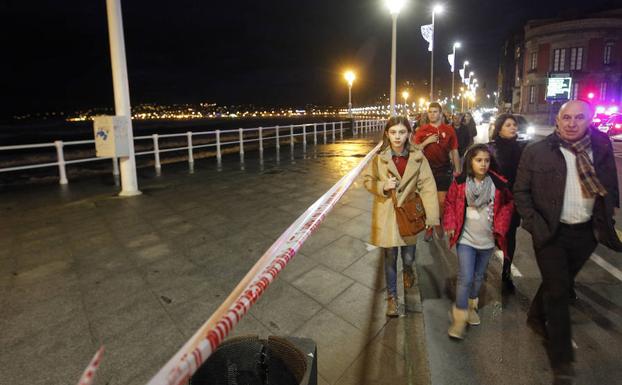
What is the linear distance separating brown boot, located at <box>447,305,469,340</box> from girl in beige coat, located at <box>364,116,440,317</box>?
1.58 ft

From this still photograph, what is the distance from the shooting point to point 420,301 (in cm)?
397

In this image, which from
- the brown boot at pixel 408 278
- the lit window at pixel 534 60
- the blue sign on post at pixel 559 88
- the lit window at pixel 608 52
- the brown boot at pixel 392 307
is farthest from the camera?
the lit window at pixel 534 60

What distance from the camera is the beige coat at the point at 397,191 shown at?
3.50 m

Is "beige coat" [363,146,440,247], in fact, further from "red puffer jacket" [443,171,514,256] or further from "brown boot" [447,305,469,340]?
"brown boot" [447,305,469,340]

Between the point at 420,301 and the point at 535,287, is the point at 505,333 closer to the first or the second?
the point at 420,301

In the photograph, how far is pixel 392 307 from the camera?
3.61m

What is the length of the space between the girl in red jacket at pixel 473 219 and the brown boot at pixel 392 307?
0.47 m

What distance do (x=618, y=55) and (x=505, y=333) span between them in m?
58.9

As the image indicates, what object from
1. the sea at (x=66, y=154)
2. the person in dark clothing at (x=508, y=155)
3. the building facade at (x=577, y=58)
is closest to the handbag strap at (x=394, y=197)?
the person in dark clothing at (x=508, y=155)

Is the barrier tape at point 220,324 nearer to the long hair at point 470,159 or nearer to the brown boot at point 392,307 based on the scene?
the brown boot at point 392,307

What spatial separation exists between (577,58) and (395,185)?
59.3m

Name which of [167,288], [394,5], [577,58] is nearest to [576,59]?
[577,58]

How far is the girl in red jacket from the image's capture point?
136 inches

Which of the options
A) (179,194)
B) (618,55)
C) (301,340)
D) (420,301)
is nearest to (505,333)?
(420,301)
